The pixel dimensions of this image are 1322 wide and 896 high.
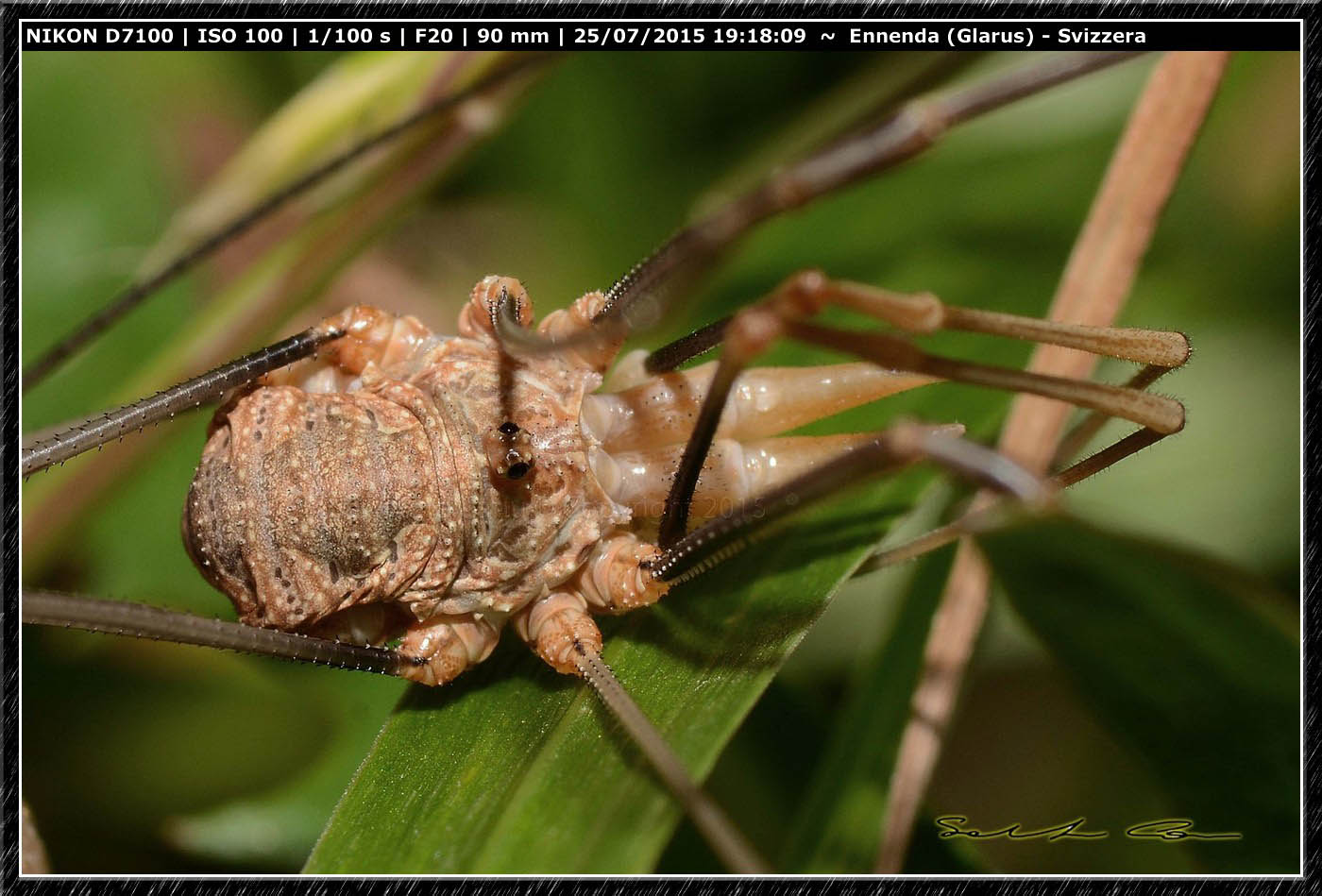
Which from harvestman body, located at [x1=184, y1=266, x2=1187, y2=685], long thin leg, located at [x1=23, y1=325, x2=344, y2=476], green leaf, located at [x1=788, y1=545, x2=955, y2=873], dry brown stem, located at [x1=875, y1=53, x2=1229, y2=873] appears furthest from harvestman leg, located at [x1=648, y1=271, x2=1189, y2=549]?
long thin leg, located at [x1=23, y1=325, x2=344, y2=476]

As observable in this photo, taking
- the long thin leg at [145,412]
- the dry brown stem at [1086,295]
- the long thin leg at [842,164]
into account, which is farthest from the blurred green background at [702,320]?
the long thin leg at [842,164]

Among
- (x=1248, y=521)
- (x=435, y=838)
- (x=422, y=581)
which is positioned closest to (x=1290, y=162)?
(x=1248, y=521)

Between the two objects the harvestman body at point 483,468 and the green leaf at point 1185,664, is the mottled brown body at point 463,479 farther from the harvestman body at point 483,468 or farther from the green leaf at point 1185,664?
the green leaf at point 1185,664

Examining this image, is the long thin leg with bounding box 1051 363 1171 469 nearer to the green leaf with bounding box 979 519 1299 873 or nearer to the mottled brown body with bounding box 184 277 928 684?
the green leaf with bounding box 979 519 1299 873

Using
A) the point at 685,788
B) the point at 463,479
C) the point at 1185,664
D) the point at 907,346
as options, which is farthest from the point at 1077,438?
the point at 463,479

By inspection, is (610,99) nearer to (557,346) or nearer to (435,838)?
(557,346)

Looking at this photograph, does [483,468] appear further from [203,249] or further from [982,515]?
[982,515]
